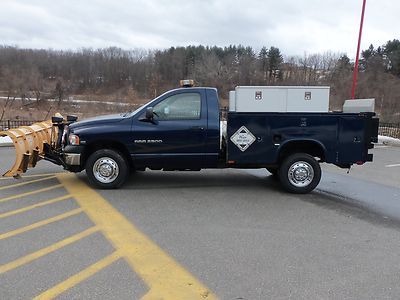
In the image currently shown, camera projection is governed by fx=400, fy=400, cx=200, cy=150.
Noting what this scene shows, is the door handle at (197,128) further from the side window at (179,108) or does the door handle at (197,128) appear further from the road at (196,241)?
the road at (196,241)

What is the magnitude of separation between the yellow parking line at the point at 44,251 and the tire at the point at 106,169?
2.14 metres

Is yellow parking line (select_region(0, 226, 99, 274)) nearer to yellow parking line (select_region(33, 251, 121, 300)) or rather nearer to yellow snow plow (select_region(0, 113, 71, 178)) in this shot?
yellow parking line (select_region(33, 251, 121, 300))

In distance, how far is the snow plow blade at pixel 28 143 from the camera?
736cm

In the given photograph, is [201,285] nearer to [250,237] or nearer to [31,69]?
[250,237]

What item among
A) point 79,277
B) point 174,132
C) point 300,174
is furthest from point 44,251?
point 300,174

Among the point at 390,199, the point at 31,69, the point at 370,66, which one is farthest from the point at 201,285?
the point at 31,69

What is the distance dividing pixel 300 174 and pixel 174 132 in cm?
Answer: 243

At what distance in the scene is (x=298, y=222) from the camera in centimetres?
567

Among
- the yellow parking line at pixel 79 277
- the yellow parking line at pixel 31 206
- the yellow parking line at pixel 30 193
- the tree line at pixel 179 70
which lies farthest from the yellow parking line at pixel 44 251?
the tree line at pixel 179 70

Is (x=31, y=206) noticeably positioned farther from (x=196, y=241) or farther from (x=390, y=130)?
(x=390, y=130)

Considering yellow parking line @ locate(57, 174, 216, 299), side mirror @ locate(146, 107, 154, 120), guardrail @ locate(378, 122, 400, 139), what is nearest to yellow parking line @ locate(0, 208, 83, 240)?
yellow parking line @ locate(57, 174, 216, 299)

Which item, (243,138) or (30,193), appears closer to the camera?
(30,193)

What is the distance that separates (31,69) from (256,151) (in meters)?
108

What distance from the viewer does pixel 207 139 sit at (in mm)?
7320
